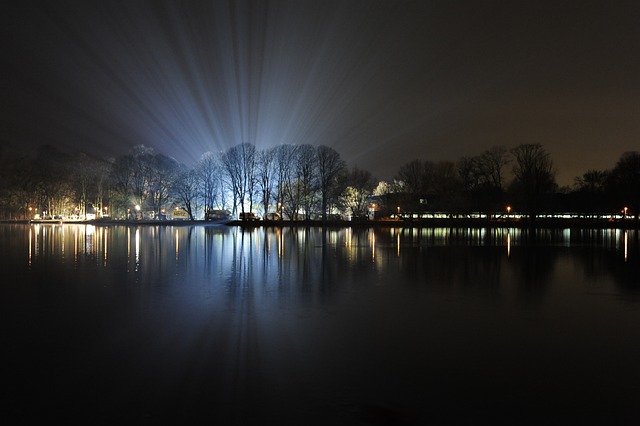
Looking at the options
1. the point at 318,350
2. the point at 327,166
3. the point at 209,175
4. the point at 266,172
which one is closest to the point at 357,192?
the point at 327,166

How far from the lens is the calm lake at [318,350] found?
20.2 ft

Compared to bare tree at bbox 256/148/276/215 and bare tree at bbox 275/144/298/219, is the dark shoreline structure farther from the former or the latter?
bare tree at bbox 256/148/276/215

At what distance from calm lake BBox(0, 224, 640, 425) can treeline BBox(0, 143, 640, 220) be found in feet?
234

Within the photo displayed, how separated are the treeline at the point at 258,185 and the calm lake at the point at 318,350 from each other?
7139 centimetres

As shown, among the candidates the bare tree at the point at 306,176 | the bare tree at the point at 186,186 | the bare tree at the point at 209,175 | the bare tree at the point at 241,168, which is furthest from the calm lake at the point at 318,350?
the bare tree at the point at 209,175

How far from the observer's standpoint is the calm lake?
20.2 ft

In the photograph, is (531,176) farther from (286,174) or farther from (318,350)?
(318,350)

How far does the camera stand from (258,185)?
91.4 meters

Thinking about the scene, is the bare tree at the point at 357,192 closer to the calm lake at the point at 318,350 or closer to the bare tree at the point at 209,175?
the bare tree at the point at 209,175

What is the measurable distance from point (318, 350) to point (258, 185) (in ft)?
276

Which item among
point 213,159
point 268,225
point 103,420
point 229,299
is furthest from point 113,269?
point 213,159

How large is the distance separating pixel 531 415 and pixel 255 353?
4.32 metres

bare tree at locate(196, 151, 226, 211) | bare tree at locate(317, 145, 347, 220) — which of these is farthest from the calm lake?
bare tree at locate(317, 145, 347, 220)

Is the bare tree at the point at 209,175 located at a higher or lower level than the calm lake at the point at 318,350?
higher
